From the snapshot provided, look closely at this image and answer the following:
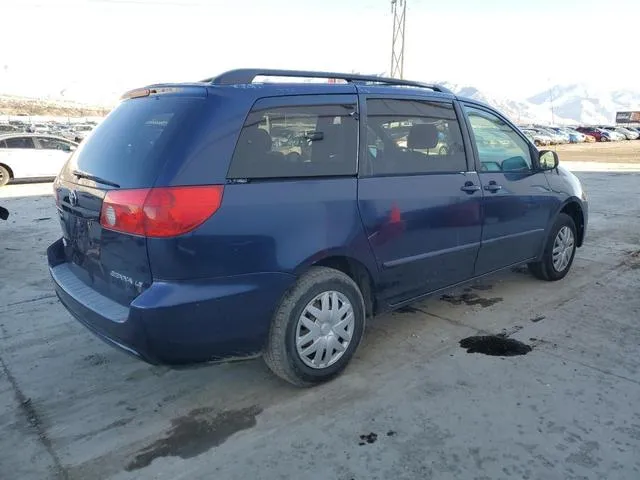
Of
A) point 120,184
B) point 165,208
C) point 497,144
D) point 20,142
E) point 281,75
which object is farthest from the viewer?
point 20,142

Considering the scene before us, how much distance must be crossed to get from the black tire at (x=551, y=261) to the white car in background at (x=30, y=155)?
1272cm

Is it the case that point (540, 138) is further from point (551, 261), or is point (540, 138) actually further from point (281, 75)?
point (281, 75)

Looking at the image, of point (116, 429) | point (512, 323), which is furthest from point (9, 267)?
point (512, 323)

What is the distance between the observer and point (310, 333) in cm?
302

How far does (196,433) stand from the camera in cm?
273

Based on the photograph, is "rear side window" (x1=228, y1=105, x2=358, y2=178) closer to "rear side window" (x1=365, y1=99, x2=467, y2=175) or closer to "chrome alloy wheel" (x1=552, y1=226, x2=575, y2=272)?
"rear side window" (x1=365, y1=99, x2=467, y2=175)

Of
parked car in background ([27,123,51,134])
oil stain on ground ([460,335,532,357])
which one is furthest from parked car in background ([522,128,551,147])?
oil stain on ground ([460,335,532,357])

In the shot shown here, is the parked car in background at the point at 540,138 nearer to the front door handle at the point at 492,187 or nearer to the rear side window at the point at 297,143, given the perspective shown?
the front door handle at the point at 492,187

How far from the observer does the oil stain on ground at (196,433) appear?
2.56 m

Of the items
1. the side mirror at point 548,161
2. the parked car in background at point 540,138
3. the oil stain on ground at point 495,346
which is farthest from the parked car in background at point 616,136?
the oil stain on ground at point 495,346

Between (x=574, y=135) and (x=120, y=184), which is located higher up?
(x=120, y=184)

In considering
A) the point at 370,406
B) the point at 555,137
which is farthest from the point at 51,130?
the point at 555,137

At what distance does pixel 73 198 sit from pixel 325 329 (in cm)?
165

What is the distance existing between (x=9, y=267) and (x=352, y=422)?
477 centimetres
